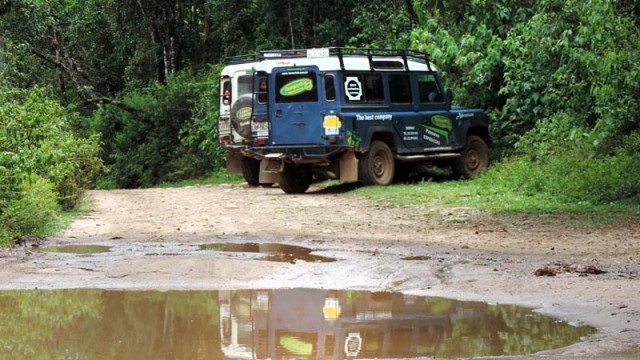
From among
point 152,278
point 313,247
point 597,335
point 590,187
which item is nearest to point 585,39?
point 590,187

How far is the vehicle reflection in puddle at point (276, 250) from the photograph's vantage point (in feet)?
35.5

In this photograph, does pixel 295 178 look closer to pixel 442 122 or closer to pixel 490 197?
pixel 442 122

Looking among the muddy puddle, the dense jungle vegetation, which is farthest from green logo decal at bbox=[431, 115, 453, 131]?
the muddy puddle

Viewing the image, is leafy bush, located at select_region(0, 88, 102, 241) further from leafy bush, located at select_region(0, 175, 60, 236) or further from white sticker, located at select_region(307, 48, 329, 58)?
white sticker, located at select_region(307, 48, 329, 58)

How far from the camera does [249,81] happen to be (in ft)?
73.8

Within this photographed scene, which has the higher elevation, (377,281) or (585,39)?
(585,39)

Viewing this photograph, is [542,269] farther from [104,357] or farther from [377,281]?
[104,357]

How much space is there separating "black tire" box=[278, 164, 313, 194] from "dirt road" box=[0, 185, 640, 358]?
4232mm

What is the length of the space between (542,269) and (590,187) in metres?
7.23

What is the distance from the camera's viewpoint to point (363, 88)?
21.0 metres

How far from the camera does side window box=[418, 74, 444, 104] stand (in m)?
22.2

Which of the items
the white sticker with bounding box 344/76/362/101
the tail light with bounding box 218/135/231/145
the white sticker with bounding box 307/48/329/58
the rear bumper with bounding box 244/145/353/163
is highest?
the white sticker with bounding box 307/48/329/58

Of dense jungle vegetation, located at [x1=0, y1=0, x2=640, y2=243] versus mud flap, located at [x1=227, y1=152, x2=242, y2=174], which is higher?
dense jungle vegetation, located at [x1=0, y1=0, x2=640, y2=243]

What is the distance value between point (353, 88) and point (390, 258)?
10518 millimetres
